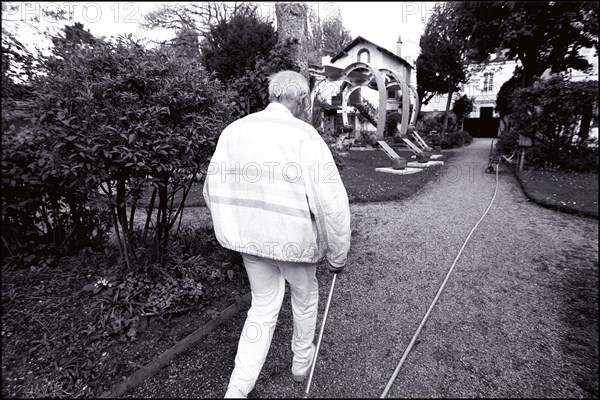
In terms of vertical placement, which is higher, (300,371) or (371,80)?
(371,80)

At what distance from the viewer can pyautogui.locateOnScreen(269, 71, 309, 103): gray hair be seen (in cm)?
197

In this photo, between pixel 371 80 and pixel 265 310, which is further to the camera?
pixel 371 80

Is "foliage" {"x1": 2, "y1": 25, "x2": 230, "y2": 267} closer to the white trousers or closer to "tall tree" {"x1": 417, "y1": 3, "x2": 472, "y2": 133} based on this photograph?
the white trousers

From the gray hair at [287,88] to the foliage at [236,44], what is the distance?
11.0 m

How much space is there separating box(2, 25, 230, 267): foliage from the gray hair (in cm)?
91

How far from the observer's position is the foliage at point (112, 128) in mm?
2293

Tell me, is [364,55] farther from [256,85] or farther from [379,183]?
[256,85]

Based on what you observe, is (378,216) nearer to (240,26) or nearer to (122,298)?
(122,298)

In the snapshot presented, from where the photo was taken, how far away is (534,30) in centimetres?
1159

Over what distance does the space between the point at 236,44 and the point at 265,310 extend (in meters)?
13.1

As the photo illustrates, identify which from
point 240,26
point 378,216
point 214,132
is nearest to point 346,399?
point 214,132

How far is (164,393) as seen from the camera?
2.04 meters

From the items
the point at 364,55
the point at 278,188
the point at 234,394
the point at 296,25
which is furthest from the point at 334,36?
the point at 234,394

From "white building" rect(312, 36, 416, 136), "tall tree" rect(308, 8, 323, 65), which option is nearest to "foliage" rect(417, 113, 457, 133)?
"white building" rect(312, 36, 416, 136)
